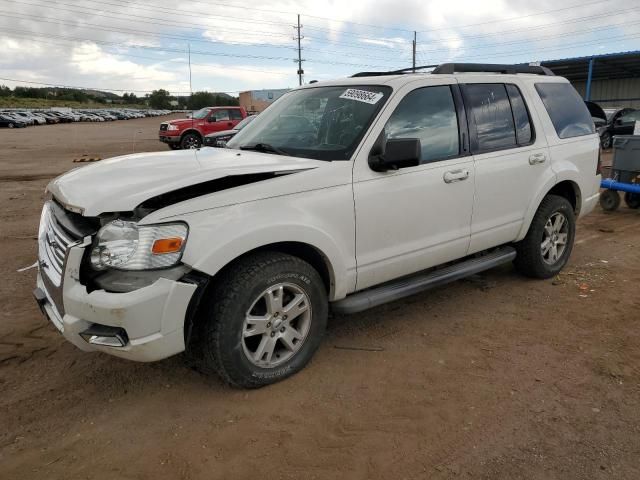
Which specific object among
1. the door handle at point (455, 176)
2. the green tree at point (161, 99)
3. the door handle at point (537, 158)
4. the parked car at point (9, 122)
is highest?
the green tree at point (161, 99)

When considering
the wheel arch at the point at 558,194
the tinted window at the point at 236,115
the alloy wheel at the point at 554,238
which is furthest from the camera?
the tinted window at the point at 236,115

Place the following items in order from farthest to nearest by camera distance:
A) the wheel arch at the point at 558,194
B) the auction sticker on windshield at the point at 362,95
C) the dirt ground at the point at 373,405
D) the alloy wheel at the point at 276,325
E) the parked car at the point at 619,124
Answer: the parked car at the point at 619,124
the wheel arch at the point at 558,194
the auction sticker on windshield at the point at 362,95
the alloy wheel at the point at 276,325
the dirt ground at the point at 373,405

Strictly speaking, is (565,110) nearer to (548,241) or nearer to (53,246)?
(548,241)

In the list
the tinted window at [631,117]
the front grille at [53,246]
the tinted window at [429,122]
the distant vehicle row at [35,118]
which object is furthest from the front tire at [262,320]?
the distant vehicle row at [35,118]

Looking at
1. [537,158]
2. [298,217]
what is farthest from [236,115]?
[298,217]

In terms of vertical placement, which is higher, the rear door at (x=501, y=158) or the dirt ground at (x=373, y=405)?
the rear door at (x=501, y=158)

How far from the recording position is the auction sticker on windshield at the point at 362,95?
3592 millimetres

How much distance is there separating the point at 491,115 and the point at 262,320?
267 centimetres

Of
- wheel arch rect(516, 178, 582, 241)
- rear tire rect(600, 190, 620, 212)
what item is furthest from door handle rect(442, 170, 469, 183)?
rear tire rect(600, 190, 620, 212)

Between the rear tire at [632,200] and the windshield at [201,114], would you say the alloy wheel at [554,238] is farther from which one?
the windshield at [201,114]

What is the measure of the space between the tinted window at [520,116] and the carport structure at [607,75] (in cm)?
2607

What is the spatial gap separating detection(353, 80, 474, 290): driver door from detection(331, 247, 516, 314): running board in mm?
79

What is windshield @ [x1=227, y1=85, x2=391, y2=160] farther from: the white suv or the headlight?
the headlight

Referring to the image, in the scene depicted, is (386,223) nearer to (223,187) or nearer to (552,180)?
(223,187)
